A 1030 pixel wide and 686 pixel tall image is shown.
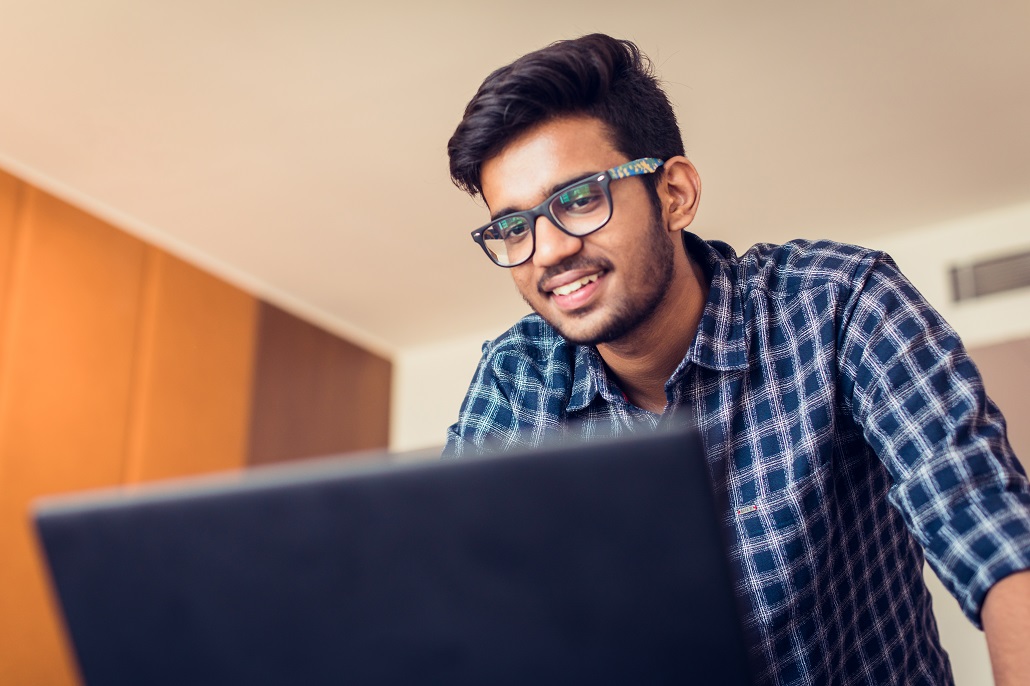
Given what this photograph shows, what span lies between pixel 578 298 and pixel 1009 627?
647 mm

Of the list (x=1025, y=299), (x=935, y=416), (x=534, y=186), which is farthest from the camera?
(x=1025, y=299)

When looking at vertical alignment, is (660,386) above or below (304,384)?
below

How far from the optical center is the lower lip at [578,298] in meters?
1.22

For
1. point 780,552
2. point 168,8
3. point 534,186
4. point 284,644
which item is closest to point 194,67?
point 168,8

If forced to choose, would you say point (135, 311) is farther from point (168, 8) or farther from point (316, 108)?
point (168, 8)

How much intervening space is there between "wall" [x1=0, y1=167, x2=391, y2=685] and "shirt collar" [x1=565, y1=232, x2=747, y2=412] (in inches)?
83.7

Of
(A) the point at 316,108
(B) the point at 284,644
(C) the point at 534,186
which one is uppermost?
(A) the point at 316,108

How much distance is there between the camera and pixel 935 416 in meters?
0.90

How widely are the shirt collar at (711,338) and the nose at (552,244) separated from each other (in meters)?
0.13

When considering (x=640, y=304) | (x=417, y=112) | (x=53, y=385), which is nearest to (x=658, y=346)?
A: (x=640, y=304)

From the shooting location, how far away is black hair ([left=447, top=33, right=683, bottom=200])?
1307 millimetres

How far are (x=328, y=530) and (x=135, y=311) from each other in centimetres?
338

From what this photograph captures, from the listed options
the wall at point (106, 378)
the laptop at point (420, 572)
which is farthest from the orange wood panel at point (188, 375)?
the laptop at point (420, 572)

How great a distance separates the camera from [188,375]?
3.72 meters
